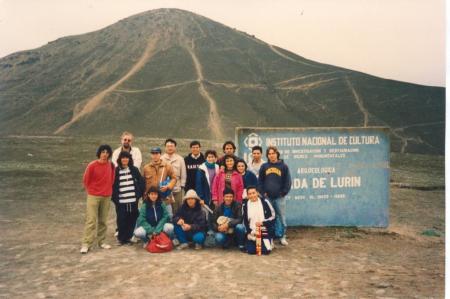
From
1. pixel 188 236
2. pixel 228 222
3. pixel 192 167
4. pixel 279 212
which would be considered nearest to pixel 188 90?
pixel 192 167

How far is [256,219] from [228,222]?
345mm

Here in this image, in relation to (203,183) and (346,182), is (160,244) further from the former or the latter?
(346,182)

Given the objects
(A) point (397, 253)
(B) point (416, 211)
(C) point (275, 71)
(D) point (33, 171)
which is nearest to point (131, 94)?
(C) point (275, 71)

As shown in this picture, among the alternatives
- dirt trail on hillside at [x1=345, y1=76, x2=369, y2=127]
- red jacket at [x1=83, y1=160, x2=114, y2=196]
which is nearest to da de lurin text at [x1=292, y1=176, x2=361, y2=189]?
red jacket at [x1=83, y1=160, x2=114, y2=196]

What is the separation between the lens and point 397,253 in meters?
5.99

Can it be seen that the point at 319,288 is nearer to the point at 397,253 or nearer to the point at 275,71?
the point at 397,253

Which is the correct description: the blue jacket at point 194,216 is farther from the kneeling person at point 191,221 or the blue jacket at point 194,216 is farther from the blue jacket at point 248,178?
the blue jacket at point 248,178

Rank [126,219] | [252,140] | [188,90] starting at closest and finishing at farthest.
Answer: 1. [126,219]
2. [252,140]
3. [188,90]

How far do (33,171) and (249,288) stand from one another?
421 inches

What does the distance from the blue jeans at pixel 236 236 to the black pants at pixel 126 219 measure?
1100 mm

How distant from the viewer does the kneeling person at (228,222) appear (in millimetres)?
5773

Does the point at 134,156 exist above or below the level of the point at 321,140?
below

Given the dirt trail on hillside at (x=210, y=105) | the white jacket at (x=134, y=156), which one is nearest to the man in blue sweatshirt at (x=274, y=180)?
the white jacket at (x=134, y=156)

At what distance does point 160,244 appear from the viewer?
5723mm
